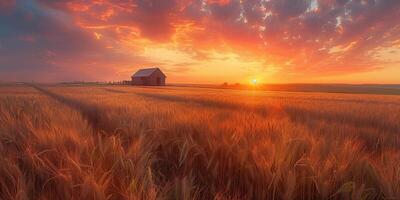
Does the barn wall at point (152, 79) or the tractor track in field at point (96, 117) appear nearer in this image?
the tractor track in field at point (96, 117)

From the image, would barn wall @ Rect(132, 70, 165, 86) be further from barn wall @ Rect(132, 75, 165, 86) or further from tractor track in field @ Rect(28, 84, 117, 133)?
tractor track in field @ Rect(28, 84, 117, 133)

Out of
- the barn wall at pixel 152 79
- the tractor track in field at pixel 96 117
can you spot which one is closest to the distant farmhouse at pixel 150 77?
A: the barn wall at pixel 152 79

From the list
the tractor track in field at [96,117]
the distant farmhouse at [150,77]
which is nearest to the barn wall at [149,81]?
the distant farmhouse at [150,77]

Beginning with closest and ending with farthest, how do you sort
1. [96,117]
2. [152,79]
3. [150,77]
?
[96,117] → [150,77] → [152,79]

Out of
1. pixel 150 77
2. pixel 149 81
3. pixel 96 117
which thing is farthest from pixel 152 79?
pixel 96 117

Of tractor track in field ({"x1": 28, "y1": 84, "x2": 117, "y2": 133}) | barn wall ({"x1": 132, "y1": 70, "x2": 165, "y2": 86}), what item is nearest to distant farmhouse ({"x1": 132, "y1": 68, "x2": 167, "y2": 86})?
barn wall ({"x1": 132, "y1": 70, "x2": 165, "y2": 86})

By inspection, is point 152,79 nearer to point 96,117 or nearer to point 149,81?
point 149,81

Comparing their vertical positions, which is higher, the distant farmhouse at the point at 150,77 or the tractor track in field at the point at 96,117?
the distant farmhouse at the point at 150,77

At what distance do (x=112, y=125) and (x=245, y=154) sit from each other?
277 cm

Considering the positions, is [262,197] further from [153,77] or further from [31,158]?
[153,77]

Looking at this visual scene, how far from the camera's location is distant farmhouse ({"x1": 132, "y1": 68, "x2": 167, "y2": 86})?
61375 millimetres

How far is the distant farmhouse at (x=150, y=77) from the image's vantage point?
6138 centimetres

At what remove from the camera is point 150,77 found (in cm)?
6112

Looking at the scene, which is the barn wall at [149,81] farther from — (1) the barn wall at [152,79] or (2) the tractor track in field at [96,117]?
(2) the tractor track in field at [96,117]
